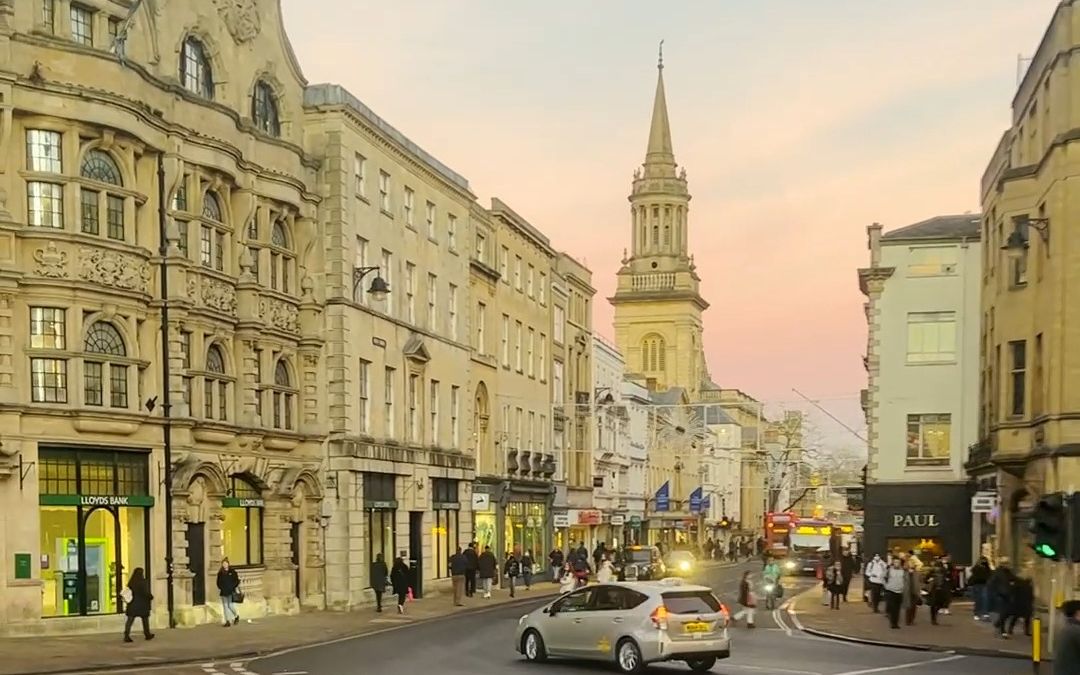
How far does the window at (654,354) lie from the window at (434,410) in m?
93.6

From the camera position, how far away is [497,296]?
59.2 meters

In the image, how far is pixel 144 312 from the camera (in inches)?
1237

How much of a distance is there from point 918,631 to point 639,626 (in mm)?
12376

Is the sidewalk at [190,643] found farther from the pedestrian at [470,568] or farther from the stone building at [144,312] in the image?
the pedestrian at [470,568]

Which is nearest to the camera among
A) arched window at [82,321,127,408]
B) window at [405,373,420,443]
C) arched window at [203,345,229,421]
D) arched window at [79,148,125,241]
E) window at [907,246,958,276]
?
arched window at [82,321,127,408]

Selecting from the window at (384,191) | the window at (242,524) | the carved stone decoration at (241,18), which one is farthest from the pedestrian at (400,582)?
the carved stone decoration at (241,18)

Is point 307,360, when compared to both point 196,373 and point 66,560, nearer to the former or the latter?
point 196,373

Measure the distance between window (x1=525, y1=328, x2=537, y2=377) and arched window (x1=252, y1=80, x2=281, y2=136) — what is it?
85.4ft

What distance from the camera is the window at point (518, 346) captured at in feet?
204

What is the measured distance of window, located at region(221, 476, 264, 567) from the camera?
35531mm

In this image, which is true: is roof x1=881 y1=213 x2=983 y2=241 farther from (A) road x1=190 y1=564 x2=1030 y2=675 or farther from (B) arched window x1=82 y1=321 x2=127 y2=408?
(B) arched window x1=82 y1=321 x2=127 y2=408

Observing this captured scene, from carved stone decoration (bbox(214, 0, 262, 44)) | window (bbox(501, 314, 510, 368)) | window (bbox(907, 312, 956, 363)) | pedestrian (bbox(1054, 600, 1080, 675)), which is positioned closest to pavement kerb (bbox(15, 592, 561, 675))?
pedestrian (bbox(1054, 600, 1080, 675))

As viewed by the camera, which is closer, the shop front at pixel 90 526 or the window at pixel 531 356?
the shop front at pixel 90 526

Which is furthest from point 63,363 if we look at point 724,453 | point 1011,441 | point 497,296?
point 724,453
